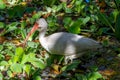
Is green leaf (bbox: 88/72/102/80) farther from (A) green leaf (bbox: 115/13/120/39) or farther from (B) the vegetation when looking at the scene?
(A) green leaf (bbox: 115/13/120/39)

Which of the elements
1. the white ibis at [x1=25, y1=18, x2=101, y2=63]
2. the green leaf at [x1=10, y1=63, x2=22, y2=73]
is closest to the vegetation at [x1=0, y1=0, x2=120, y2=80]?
the green leaf at [x1=10, y1=63, x2=22, y2=73]

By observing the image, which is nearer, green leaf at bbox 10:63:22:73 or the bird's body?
green leaf at bbox 10:63:22:73

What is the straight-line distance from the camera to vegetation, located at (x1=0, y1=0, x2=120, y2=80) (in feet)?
17.8

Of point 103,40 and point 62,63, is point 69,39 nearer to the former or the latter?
point 62,63

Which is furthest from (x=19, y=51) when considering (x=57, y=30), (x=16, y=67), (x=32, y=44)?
(x=57, y=30)

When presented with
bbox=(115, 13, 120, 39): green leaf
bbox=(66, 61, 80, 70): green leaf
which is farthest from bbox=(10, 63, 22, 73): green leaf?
bbox=(115, 13, 120, 39): green leaf

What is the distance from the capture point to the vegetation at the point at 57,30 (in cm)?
544

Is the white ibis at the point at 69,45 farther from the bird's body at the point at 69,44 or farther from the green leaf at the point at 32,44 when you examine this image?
the green leaf at the point at 32,44

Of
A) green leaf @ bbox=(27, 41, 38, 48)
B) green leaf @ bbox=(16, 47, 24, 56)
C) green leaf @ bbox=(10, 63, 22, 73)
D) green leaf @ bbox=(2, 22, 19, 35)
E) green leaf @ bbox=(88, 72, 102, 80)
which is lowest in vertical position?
green leaf @ bbox=(88, 72, 102, 80)

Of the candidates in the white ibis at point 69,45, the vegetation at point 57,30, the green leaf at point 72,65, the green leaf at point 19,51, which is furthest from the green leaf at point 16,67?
the green leaf at point 72,65

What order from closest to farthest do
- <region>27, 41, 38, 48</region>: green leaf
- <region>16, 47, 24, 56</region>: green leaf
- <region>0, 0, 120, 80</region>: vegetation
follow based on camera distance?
<region>0, 0, 120, 80</region>: vegetation < <region>16, 47, 24, 56</region>: green leaf < <region>27, 41, 38, 48</region>: green leaf

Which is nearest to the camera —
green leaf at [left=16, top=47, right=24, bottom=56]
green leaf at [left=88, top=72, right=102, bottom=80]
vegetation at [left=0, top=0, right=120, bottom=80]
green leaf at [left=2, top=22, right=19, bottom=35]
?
green leaf at [left=88, top=72, right=102, bottom=80]

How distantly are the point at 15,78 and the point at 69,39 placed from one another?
819 millimetres

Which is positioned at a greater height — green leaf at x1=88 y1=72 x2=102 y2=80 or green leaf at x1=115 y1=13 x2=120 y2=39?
green leaf at x1=115 y1=13 x2=120 y2=39
